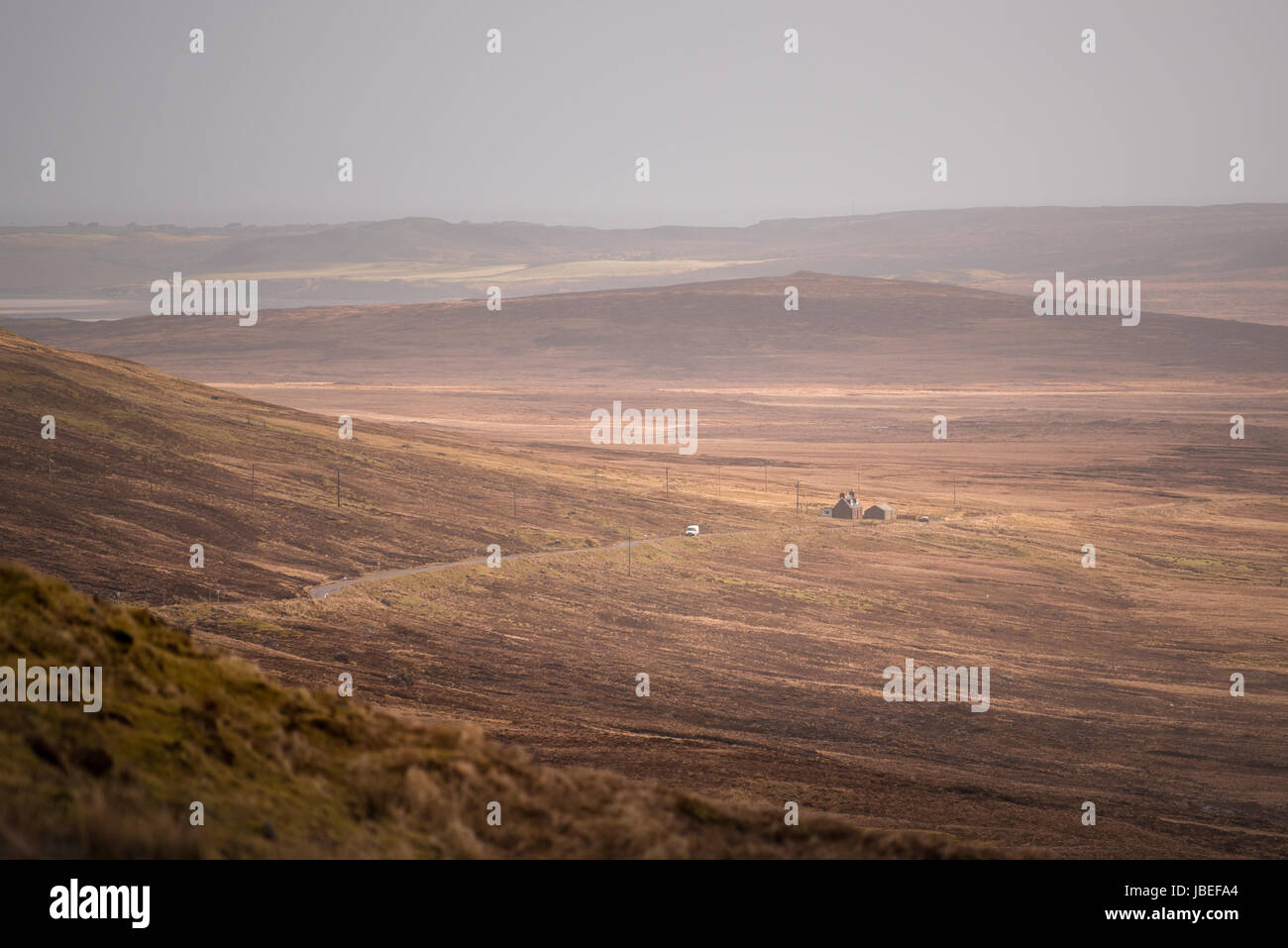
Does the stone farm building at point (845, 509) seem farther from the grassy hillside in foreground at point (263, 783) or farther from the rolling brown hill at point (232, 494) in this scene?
the grassy hillside in foreground at point (263, 783)

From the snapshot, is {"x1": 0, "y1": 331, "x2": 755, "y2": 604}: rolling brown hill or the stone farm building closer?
{"x1": 0, "y1": 331, "x2": 755, "y2": 604}: rolling brown hill

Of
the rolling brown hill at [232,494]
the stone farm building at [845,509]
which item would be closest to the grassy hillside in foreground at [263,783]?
the rolling brown hill at [232,494]

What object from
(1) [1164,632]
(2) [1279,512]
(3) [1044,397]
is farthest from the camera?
(3) [1044,397]

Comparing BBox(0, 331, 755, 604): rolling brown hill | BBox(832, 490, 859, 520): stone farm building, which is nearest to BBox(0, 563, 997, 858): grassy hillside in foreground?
BBox(0, 331, 755, 604): rolling brown hill

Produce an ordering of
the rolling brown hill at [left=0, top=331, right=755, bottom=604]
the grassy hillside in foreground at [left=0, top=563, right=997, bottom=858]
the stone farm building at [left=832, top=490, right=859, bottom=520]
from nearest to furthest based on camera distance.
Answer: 1. the grassy hillside in foreground at [left=0, top=563, right=997, bottom=858]
2. the rolling brown hill at [left=0, top=331, right=755, bottom=604]
3. the stone farm building at [left=832, top=490, right=859, bottom=520]

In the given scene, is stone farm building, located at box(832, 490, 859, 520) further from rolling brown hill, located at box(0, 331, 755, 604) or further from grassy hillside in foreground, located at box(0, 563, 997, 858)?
grassy hillside in foreground, located at box(0, 563, 997, 858)

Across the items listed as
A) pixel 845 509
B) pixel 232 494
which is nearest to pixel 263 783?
pixel 232 494
